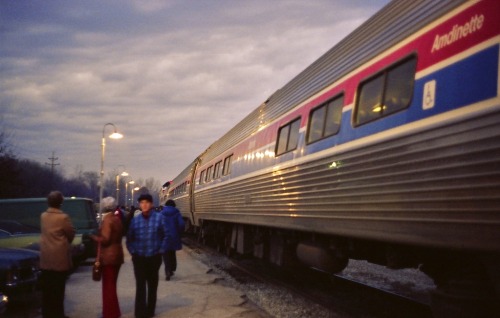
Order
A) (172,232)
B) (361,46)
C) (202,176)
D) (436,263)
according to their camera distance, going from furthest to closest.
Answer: (202,176)
(172,232)
(361,46)
(436,263)

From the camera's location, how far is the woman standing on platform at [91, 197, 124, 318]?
6.64m

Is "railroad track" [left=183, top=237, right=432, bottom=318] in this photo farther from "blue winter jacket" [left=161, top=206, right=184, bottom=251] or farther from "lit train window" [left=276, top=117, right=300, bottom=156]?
"lit train window" [left=276, top=117, right=300, bottom=156]

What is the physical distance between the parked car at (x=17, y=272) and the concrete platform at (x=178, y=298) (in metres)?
0.68

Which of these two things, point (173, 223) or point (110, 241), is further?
point (173, 223)

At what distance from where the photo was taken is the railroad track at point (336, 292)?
7477 millimetres

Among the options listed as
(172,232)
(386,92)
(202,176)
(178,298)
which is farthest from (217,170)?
(386,92)

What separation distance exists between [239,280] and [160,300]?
3102 mm

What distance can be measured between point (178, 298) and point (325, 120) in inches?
152

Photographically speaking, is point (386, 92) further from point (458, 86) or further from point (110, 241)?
point (110, 241)

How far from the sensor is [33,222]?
456 inches

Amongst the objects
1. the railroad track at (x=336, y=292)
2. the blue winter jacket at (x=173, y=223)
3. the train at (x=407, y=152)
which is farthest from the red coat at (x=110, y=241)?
the blue winter jacket at (x=173, y=223)

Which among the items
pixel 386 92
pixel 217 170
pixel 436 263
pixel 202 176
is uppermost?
pixel 386 92

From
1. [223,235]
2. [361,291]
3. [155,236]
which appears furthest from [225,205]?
[155,236]

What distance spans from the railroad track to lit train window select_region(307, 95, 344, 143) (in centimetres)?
259
